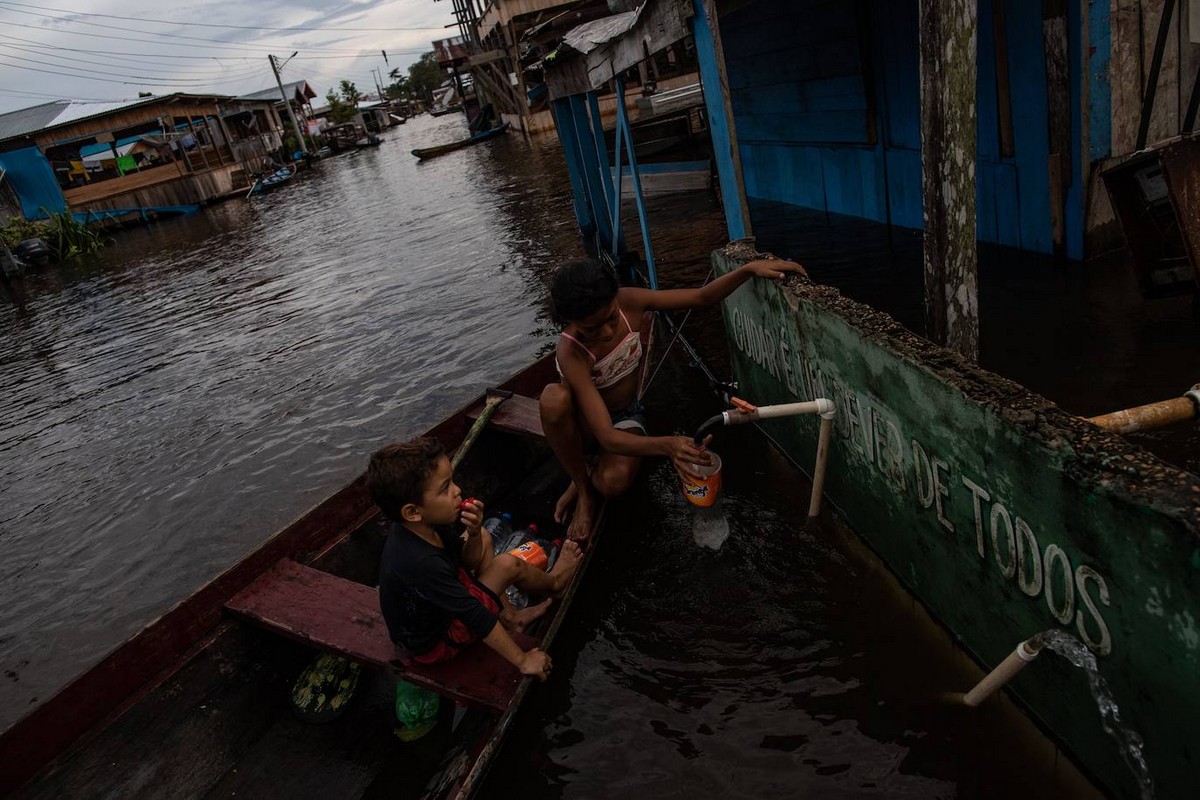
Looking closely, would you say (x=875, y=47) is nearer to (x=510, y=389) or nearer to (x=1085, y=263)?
(x=1085, y=263)

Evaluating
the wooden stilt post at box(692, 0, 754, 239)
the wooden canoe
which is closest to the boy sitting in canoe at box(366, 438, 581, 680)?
the wooden canoe

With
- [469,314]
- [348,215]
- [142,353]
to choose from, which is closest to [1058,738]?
[469,314]

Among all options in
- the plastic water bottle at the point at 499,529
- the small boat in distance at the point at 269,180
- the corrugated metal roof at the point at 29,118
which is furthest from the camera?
the small boat in distance at the point at 269,180

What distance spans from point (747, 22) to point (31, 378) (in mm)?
12428

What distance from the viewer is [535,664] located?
9.55ft

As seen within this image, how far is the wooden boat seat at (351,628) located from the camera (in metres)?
2.87

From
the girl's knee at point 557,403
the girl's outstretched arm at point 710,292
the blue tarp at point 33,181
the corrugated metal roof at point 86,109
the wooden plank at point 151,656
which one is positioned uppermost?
the corrugated metal roof at point 86,109

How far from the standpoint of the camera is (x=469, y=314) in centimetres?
1008

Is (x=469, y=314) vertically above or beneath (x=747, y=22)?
beneath

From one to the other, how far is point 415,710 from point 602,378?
1.88 meters

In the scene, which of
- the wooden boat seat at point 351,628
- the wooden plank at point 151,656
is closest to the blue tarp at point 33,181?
the wooden plank at point 151,656

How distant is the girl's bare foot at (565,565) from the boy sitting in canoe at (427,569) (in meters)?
0.49

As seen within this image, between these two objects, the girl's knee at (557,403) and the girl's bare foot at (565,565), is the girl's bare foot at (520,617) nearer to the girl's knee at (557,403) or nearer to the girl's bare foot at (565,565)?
the girl's bare foot at (565,565)

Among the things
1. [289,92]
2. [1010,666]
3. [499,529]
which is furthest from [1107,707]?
[289,92]
